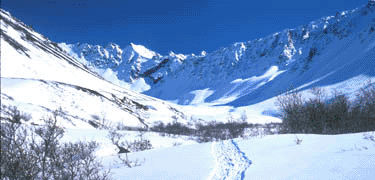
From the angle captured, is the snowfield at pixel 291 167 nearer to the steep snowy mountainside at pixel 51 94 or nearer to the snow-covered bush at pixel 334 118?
the snow-covered bush at pixel 334 118

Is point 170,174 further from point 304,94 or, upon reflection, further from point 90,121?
point 304,94

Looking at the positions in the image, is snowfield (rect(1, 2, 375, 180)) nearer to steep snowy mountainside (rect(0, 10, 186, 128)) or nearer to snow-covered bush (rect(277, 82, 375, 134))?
steep snowy mountainside (rect(0, 10, 186, 128))

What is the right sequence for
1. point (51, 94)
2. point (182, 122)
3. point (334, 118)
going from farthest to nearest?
1. point (182, 122)
2. point (51, 94)
3. point (334, 118)

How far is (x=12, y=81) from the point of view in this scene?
57.8 m

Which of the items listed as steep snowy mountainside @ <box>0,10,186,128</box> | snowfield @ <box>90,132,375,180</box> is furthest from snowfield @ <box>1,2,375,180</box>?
steep snowy mountainside @ <box>0,10,186,128</box>

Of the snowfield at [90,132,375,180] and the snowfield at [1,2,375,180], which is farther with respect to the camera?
the snowfield at [1,2,375,180]

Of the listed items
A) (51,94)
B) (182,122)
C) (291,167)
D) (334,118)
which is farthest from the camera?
(182,122)

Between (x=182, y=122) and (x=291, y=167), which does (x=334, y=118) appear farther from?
(x=182, y=122)

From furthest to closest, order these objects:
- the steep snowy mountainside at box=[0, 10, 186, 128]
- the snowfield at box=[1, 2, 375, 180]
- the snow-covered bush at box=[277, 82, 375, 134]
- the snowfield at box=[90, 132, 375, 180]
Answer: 1. the steep snowy mountainside at box=[0, 10, 186, 128]
2. the snow-covered bush at box=[277, 82, 375, 134]
3. the snowfield at box=[1, 2, 375, 180]
4. the snowfield at box=[90, 132, 375, 180]

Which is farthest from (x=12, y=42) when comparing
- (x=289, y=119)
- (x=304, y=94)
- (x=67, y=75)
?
(x=304, y=94)

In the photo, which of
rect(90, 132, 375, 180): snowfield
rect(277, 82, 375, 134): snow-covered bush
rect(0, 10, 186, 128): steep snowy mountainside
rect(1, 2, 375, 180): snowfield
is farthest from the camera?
rect(0, 10, 186, 128): steep snowy mountainside

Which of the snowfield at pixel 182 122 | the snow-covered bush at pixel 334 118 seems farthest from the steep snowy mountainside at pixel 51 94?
the snow-covered bush at pixel 334 118

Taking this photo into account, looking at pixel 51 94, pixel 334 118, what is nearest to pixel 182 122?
pixel 51 94

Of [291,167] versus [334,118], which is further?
[334,118]
